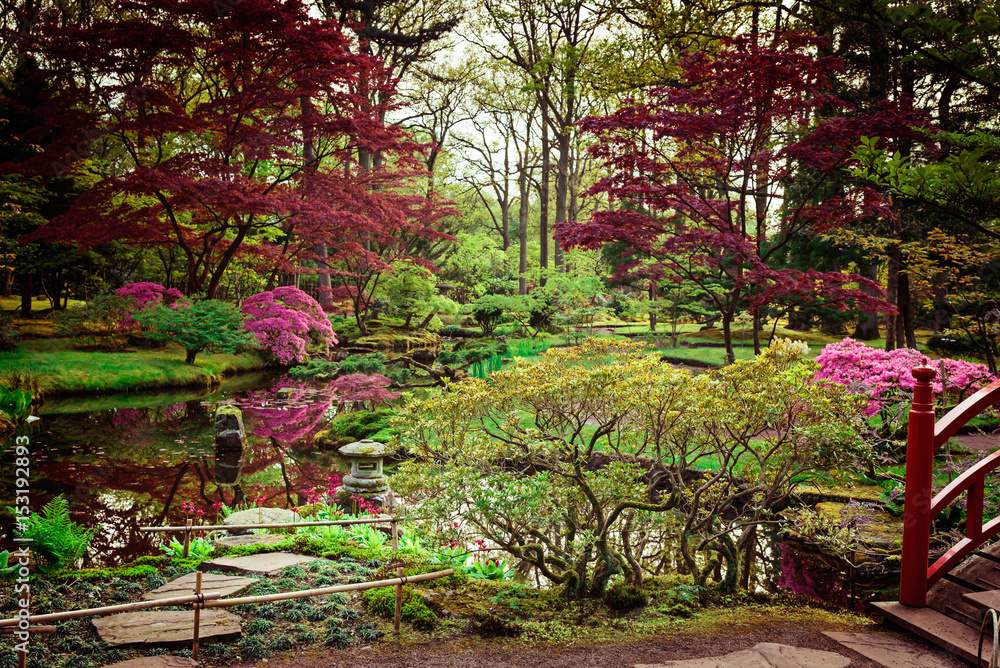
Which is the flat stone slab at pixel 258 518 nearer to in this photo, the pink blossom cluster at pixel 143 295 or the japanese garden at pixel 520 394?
the japanese garden at pixel 520 394

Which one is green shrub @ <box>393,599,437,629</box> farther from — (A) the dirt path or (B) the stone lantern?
(B) the stone lantern

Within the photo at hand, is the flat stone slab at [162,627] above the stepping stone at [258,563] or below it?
above

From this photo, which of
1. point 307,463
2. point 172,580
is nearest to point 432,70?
Answer: point 307,463

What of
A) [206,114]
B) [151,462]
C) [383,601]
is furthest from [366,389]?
[383,601]

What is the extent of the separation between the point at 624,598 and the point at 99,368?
1075 centimetres

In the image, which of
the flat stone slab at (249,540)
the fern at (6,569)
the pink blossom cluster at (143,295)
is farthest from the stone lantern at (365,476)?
the pink blossom cluster at (143,295)

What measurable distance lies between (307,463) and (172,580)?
399 cm

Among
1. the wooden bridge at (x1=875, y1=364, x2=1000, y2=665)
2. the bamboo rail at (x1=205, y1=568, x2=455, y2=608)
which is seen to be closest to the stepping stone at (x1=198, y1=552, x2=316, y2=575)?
the bamboo rail at (x1=205, y1=568, x2=455, y2=608)

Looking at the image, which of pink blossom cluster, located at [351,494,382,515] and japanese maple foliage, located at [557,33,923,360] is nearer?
pink blossom cluster, located at [351,494,382,515]

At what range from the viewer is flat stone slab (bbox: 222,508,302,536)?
505cm

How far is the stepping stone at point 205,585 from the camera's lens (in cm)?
342

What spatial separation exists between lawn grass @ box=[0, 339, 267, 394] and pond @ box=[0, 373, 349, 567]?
11.2 inches

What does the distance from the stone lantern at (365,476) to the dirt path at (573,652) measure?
325 centimetres

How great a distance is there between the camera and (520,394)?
390 cm
